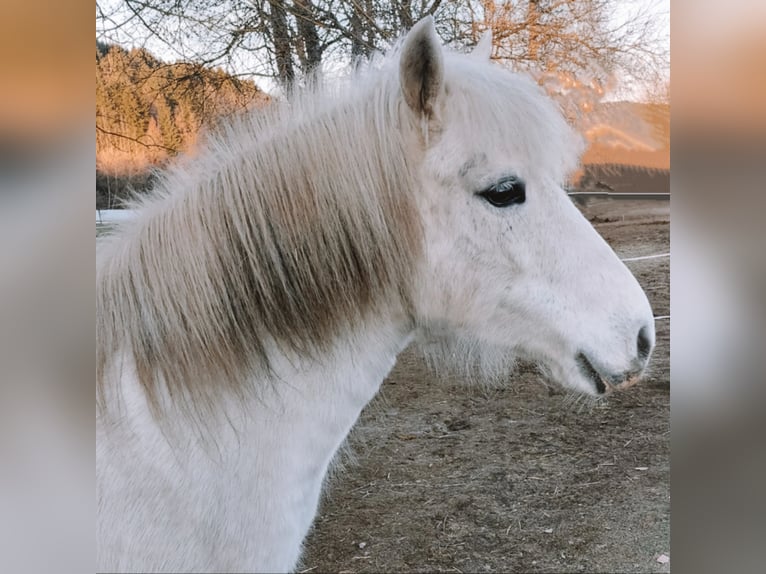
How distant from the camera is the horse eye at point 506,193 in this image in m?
0.97

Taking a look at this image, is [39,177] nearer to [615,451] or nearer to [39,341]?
[39,341]

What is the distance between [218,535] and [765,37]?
1654mm

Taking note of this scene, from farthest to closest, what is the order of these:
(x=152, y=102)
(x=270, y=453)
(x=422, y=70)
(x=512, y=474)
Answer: (x=512, y=474) → (x=152, y=102) → (x=270, y=453) → (x=422, y=70)

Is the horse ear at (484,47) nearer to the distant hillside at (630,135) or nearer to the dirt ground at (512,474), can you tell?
the distant hillside at (630,135)

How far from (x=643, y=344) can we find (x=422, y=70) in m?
0.71

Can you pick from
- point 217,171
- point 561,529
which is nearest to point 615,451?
point 561,529

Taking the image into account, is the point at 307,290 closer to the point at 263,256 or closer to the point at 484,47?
the point at 263,256

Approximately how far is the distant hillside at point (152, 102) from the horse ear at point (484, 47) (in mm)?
516

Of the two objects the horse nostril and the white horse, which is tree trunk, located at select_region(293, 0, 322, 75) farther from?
the horse nostril

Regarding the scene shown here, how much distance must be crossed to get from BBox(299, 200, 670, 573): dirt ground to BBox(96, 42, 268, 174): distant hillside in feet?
2.52

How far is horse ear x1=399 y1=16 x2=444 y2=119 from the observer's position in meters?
0.86

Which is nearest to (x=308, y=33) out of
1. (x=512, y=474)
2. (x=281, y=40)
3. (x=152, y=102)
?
(x=281, y=40)

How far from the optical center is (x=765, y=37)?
1.20 m

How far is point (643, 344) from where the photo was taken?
3.47 feet
